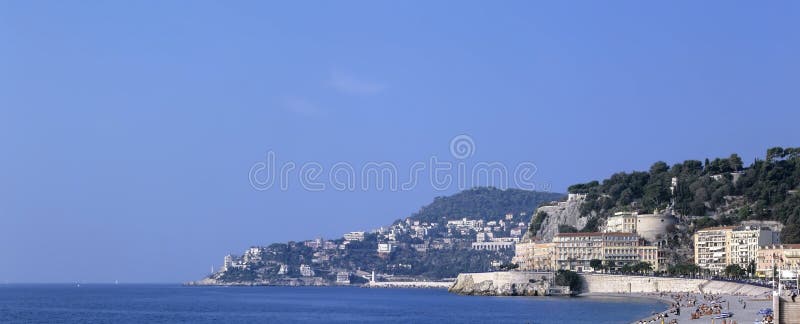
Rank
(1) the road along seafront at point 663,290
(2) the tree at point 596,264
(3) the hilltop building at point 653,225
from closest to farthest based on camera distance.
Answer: (1) the road along seafront at point 663,290
(2) the tree at point 596,264
(3) the hilltop building at point 653,225

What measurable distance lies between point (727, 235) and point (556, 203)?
1622 inches

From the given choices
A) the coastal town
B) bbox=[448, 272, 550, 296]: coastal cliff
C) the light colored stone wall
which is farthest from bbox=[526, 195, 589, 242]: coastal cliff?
the light colored stone wall

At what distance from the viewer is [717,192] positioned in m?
128

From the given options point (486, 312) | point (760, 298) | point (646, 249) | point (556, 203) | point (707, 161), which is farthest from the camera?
point (556, 203)

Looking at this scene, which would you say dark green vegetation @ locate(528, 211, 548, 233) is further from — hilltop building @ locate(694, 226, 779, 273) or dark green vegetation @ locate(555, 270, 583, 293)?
dark green vegetation @ locate(555, 270, 583, 293)

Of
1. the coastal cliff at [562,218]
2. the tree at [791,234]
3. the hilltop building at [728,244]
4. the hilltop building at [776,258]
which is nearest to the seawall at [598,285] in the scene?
the hilltop building at [776,258]

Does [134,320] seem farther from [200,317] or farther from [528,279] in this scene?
[528,279]

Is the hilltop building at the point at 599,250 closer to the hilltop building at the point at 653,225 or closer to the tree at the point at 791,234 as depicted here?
the hilltop building at the point at 653,225

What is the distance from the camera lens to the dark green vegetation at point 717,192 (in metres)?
121

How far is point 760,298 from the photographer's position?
79.2 metres

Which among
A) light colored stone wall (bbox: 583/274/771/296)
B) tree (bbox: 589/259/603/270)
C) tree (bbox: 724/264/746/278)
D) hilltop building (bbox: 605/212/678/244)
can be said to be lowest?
light colored stone wall (bbox: 583/274/771/296)

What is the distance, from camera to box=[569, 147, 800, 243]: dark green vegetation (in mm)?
120700

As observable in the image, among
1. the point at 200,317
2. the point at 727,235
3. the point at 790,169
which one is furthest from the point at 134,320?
the point at 790,169

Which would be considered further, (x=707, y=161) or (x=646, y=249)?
(x=707, y=161)
